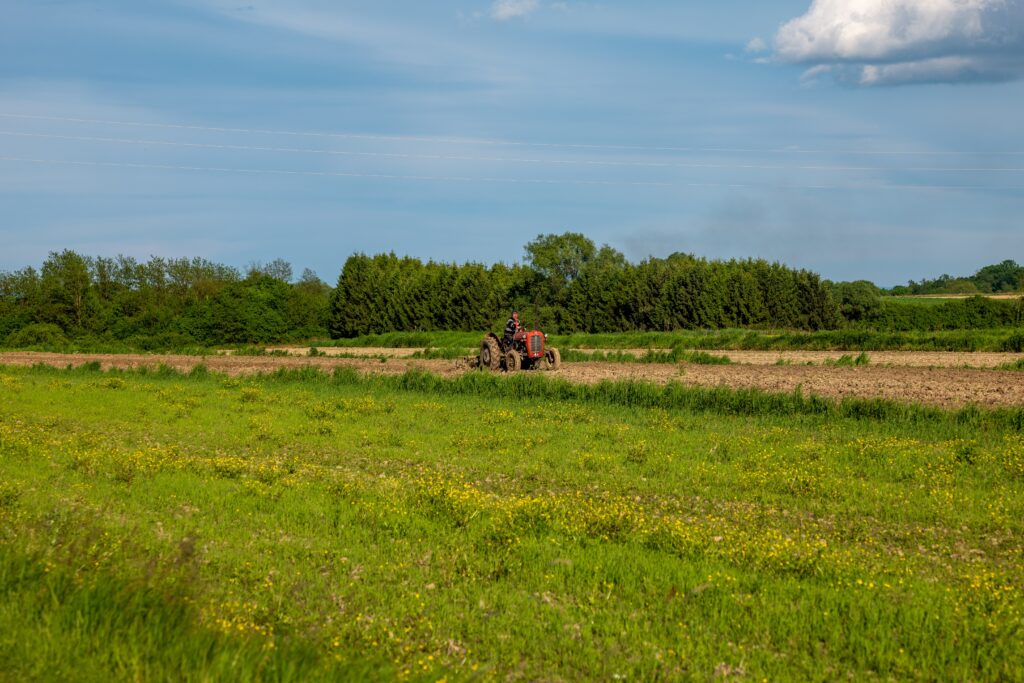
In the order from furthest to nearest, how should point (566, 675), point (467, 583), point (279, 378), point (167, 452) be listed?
1. point (279, 378)
2. point (167, 452)
3. point (467, 583)
4. point (566, 675)

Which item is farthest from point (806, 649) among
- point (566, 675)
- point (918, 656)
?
point (566, 675)

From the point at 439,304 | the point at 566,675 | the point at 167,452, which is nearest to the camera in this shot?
the point at 566,675

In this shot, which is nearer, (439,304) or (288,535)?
(288,535)

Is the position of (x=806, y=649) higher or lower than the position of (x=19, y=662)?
lower

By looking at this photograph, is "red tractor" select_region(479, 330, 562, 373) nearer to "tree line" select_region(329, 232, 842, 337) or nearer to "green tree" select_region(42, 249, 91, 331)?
"tree line" select_region(329, 232, 842, 337)

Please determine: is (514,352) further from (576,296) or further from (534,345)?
(576,296)

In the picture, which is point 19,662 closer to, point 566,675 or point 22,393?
point 566,675

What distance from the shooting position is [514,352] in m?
32.5

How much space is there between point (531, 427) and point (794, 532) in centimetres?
941

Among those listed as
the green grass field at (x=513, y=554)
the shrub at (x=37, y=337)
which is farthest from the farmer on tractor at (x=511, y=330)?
the shrub at (x=37, y=337)

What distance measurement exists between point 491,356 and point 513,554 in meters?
24.3

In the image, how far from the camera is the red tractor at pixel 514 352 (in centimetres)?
3250

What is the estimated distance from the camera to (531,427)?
62.9 feet

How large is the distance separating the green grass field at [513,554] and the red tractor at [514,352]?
46.8 feet
